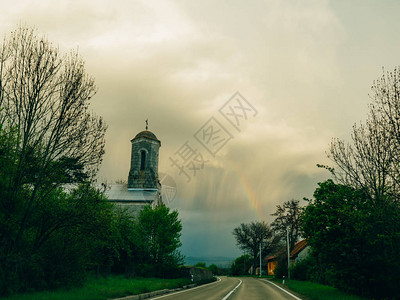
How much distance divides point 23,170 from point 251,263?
8310 centimetres

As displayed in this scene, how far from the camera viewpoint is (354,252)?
1845cm

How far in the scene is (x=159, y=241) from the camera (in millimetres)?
37688

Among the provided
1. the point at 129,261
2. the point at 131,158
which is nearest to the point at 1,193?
the point at 129,261

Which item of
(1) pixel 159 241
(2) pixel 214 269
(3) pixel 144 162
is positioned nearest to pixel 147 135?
Answer: (3) pixel 144 162

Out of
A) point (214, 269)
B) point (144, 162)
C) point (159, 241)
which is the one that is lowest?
point (214, 269)

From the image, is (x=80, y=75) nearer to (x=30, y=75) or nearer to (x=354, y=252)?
(x=30, y=75)

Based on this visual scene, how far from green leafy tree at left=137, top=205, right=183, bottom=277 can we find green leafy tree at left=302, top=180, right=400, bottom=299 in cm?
1945

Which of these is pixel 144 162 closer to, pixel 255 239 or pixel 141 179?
pixel 141 179

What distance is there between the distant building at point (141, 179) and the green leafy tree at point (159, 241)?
11338mm

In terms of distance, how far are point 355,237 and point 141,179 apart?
4246 centimetres

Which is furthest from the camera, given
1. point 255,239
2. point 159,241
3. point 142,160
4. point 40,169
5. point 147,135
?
point 255,239

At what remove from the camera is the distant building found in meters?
52.3

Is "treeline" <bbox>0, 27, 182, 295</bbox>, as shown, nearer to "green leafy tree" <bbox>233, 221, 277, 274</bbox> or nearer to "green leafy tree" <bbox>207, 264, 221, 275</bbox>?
"green leafy tree" <bbox>233, 221, 277, 274</bbox>

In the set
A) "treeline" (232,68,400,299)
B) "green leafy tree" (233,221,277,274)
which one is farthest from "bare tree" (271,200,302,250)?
"treeline" (232,68,400,299)
